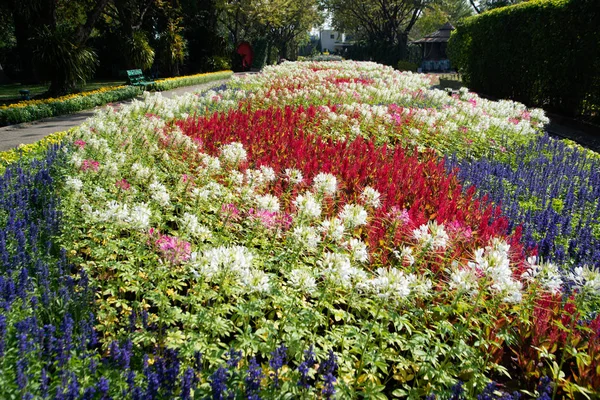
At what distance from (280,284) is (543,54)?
51.7 feet

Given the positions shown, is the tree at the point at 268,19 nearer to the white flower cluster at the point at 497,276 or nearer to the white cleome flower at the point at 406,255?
the white cleome flower at the point at 406,255

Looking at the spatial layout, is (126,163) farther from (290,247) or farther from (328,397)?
(328,397)

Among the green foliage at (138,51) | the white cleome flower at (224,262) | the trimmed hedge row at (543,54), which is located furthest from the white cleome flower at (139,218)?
the green foliage at (138,51)

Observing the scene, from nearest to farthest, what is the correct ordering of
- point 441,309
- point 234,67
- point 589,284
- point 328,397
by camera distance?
1. point 328,397
2. point 589,284
3. point 441,309
4. point 234,67

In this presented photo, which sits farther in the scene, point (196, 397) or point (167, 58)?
point (167, 58)

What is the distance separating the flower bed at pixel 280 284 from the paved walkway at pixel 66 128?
13.8ft

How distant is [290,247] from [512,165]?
5.88 metres

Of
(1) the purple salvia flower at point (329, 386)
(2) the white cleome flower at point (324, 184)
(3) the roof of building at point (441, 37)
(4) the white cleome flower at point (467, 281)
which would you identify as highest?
(3) the roof of building at point (441, 37)

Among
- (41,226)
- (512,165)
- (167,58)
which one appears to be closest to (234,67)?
(167,58)

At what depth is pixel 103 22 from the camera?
26.2 metres

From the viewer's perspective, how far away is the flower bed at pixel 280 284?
2320mm

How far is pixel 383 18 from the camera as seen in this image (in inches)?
1822

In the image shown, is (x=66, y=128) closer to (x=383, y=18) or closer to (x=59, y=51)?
(x=59, y=51)

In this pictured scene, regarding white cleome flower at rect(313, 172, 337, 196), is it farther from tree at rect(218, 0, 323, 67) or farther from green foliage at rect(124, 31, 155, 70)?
tree at rect(218, 0, 323, 67)
